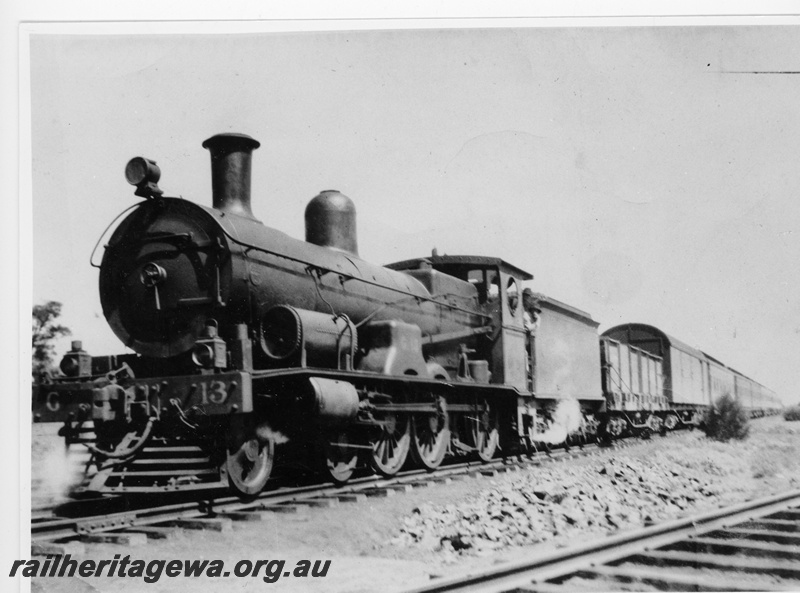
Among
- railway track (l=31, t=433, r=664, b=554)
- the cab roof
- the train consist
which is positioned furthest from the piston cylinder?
the cab roof

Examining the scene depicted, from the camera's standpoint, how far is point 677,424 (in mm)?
12234

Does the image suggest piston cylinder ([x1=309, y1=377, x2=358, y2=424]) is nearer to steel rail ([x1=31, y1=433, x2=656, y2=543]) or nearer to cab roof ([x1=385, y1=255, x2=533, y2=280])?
steel rail ([x1=31, y1=433, x2=656, y2=543])

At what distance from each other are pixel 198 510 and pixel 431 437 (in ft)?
9.54

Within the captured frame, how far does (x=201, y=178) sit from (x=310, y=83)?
120cm

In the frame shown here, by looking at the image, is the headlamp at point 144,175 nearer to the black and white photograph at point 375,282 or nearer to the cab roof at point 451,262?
the black and white photograph at point 375,282

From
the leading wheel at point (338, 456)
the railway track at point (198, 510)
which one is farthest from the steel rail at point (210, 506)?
the leading wheel at point (338, 456)

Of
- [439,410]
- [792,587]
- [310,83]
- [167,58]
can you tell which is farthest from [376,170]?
[792,587]

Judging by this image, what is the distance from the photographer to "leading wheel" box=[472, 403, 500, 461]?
7996 mm

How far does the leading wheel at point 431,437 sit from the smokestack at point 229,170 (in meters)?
2.68

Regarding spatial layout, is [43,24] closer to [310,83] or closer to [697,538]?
[310,83]

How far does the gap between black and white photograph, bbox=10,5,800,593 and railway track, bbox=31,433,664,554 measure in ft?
0.08

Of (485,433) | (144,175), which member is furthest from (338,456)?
(144,175)

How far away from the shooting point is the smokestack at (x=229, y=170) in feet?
19.1

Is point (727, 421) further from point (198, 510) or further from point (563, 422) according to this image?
point (198, 510)
